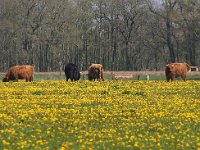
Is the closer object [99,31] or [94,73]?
[94,73]

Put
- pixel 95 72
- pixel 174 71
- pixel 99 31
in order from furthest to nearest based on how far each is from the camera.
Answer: pixel 99 31
pixel 95 72
pixel 174 71

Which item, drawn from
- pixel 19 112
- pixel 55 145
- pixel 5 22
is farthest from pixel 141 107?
pixel 5 22

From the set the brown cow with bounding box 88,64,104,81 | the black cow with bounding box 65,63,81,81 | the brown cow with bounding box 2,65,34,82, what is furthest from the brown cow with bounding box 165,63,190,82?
the brown cow with bounding box 2,65,34,82

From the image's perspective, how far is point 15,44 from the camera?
88750 mm

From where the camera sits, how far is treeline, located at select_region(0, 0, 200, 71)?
83250 millimetres

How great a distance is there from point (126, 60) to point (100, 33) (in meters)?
7.29

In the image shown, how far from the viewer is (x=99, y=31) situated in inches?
3772

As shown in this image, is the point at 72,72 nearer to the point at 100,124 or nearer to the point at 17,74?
the point at 17,74

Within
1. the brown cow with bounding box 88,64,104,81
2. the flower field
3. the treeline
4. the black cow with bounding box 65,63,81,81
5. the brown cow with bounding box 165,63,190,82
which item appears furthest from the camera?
the treeline

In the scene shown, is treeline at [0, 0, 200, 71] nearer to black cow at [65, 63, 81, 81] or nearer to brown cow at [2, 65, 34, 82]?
black cow at [65, 63, 81, 81]

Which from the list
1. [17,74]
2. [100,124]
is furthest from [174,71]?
[100,124]

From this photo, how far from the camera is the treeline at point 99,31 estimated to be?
273ft

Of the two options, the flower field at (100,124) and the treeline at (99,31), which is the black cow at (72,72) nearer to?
the flower field at (100,124)

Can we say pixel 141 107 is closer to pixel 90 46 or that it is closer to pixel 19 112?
pixel 19 112
